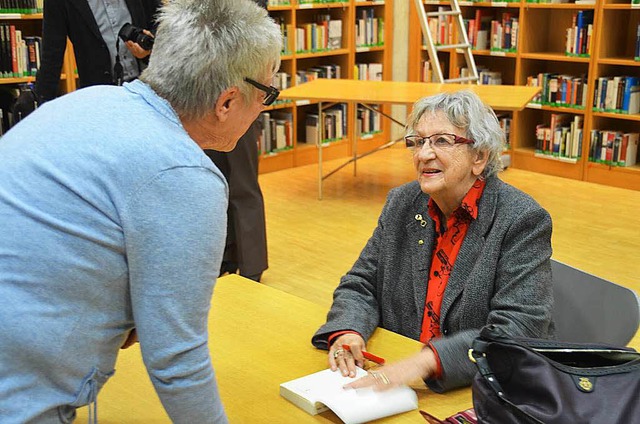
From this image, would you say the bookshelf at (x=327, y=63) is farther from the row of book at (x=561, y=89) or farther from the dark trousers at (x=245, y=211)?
the dark trousers at (x=245, y=211)

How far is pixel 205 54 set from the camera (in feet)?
4.19

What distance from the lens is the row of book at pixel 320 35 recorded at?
21.9ft

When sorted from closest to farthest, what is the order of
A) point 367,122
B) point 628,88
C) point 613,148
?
Result: point 628,88
point 613,148
point 367,122

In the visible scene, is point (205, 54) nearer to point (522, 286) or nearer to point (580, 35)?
point (522, 286)

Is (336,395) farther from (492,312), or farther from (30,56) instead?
(30,56)

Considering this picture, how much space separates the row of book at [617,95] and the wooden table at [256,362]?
4.61 m

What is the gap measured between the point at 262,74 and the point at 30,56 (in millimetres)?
4351

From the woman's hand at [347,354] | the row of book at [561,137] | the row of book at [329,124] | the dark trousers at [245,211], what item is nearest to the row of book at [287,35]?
the row of book at [329,124]

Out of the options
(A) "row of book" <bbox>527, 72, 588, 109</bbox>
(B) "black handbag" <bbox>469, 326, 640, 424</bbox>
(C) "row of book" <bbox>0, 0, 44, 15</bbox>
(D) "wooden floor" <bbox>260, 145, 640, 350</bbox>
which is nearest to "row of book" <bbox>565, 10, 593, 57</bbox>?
(A) "row of book" <bbox>527, 72, 588, 109</bbox>

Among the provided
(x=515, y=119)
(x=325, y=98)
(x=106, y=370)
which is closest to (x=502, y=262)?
(x=106, y=370)

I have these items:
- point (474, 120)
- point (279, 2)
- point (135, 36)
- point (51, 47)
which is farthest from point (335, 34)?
point (474, 120)

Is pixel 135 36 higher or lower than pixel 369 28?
higher

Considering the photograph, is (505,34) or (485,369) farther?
(505,34)

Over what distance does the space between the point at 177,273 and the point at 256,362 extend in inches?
24.2
